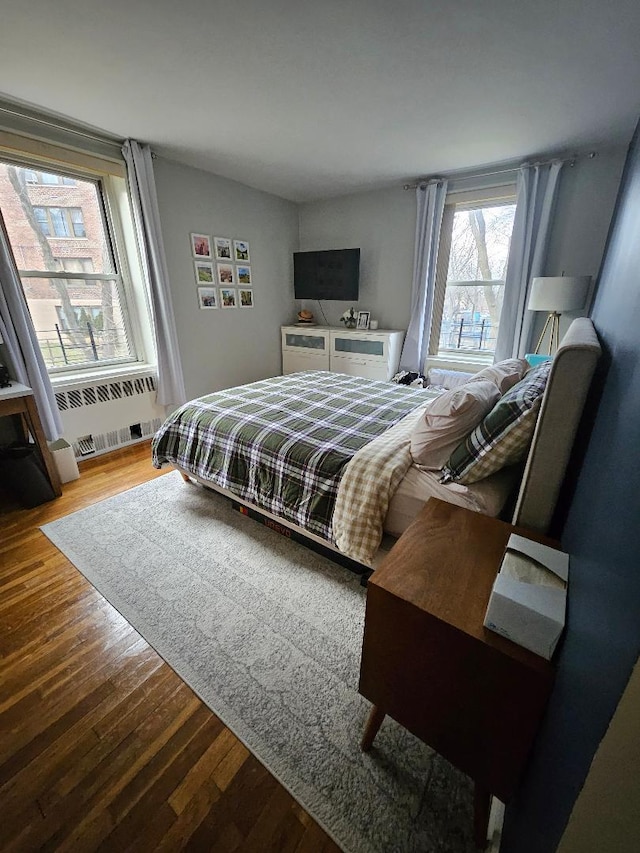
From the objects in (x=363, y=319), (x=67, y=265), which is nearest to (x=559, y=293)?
(x=363, y=319)

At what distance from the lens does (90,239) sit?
9.57ft

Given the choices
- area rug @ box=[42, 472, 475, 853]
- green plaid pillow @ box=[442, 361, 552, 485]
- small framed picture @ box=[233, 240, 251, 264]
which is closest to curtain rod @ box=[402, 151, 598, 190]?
small framed picture @ box=[233, 240, 251, 264]

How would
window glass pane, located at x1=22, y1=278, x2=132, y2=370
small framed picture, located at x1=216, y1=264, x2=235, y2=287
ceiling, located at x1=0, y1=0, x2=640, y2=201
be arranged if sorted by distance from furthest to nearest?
small framed picture, located at x1=216, y1=264, x2=235, y2=287
window glass pane, located at x1=22, y1=278, x2=132, y2=370
ceiling, located at x1=0, y1=0, x2=640, y2=201

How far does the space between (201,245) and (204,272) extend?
25 centimetres

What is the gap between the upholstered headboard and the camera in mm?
1016

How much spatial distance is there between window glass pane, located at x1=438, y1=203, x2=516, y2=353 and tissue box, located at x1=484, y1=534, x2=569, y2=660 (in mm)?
3162

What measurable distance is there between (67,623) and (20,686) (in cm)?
26

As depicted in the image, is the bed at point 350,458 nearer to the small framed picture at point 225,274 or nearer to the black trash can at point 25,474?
the black trash can at point 25,474

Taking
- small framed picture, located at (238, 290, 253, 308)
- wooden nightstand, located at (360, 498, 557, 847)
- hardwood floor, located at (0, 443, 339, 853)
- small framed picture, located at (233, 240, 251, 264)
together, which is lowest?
hardwood floor, located at (0, 443, 339, 853)

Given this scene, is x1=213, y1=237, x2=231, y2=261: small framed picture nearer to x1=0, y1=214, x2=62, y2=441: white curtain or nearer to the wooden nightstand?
x1=0, y1=214, x2=62, y2=441: white curtain

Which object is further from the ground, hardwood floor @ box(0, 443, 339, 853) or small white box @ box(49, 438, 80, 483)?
small white box @ box(49, 438, 80, 483)

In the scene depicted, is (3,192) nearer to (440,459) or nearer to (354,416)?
(354,416)

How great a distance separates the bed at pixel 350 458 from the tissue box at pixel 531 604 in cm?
36

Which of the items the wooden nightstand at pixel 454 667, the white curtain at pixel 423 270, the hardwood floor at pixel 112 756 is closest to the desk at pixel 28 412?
the hardwood floor at pixel 112 756
